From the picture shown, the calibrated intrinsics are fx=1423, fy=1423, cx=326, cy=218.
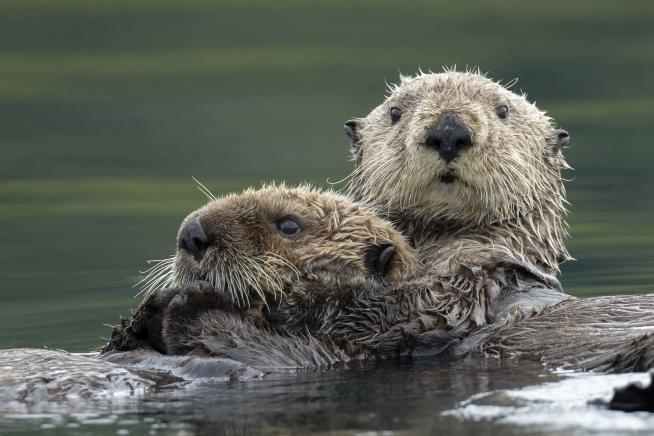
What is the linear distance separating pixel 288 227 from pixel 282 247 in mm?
133

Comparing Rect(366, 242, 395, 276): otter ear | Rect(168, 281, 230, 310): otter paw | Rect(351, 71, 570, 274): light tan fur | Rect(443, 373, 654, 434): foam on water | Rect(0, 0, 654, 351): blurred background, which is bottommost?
Rect(443, 373, 654, 434): foam on water

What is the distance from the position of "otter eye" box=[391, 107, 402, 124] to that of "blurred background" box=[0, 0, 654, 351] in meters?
2.88

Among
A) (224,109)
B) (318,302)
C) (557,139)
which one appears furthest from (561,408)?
(224,109)

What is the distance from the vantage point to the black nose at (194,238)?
7.23 metres

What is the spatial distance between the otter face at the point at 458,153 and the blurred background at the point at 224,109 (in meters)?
2.77

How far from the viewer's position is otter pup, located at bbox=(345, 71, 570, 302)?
7980mm

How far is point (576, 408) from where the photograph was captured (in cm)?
545

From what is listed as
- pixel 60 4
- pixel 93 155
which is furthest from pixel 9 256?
pixel 60 4

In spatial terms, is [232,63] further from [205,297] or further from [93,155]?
[205,297]

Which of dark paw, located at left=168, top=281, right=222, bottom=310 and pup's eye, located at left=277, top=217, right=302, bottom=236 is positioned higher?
pup's eye, located at left=277, top=217, right=302, bottom=236

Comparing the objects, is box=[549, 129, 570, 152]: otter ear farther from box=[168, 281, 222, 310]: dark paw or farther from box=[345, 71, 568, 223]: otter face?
box=[168, 281, 222, 310]: dark paw

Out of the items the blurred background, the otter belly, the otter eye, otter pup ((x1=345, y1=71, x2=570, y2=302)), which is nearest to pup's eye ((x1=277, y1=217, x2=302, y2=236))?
otter pup ((x1=345, y1=71, x2=570, y2=302))

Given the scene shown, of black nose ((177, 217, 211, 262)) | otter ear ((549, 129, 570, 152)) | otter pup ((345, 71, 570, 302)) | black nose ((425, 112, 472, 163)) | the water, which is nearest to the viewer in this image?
the water

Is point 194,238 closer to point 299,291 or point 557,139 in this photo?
point 299,291
